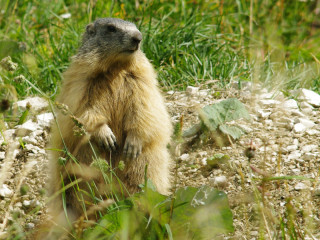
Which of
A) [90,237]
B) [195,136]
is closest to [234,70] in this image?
[195,136]

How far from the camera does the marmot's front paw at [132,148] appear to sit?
4207mm

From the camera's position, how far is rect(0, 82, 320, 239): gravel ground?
156 inches

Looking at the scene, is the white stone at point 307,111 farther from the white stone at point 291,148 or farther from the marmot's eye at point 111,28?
the marmot's eye at point 111,28

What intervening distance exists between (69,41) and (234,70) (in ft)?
6.83

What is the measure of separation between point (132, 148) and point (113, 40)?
969 mm

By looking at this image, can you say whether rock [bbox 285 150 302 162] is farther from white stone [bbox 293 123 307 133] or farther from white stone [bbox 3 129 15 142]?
white stone [bbox 3 129 15 142]

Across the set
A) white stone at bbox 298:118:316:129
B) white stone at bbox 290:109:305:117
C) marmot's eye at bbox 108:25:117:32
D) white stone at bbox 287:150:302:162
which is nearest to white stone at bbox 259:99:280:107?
white stone at bbox 290:109:305:117

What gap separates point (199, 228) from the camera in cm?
326

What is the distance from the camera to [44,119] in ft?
17.9

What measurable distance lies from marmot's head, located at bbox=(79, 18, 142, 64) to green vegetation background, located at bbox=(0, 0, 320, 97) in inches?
29.0

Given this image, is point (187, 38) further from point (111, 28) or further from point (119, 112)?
point (119, 112)

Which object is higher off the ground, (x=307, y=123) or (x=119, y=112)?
(x=119, y=112)

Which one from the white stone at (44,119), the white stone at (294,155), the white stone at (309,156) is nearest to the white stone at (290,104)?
the white stone at (294,155)

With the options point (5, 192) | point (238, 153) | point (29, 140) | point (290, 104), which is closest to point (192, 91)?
point (290, 104)
